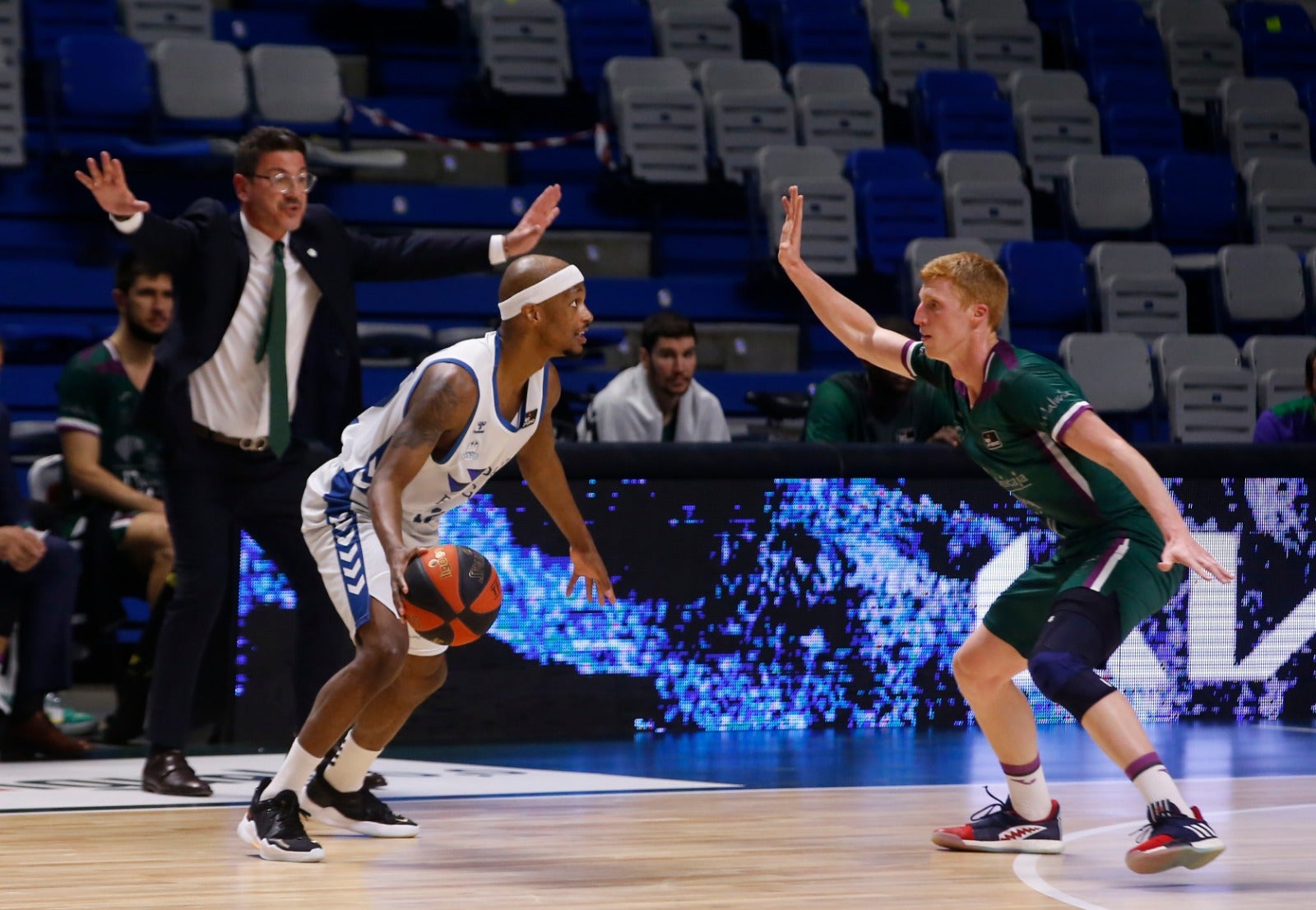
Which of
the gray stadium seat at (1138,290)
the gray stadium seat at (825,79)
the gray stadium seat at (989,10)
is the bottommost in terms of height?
the gray stadium seat at (1138,290)

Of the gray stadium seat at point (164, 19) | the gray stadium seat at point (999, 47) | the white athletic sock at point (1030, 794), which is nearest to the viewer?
the white athletic sock at point (1030, 794)

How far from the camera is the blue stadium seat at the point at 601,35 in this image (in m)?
12.1

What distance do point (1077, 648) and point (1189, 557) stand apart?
1.54 feet

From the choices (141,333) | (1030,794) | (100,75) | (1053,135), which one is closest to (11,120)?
(100,75)

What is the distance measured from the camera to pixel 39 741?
6289 mm

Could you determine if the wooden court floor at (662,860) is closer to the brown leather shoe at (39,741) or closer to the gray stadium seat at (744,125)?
the brown leather shoe at (39,741)

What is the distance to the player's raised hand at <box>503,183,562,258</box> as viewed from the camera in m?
5.04

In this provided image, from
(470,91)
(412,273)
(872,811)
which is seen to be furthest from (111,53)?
(872,811)

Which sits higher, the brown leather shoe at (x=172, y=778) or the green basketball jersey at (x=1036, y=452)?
the green basketball jersey at (x=1036, y=452)

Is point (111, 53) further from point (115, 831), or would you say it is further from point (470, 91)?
point (115, 831)

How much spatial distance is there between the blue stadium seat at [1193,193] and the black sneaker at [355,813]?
904cm

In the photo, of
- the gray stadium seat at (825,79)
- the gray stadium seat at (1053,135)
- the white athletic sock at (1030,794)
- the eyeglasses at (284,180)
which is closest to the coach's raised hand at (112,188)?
the eyeglasses at (284,180)

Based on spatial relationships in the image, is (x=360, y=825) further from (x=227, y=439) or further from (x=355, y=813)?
(x=227, y=439)

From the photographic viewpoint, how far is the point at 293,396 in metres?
5.24
